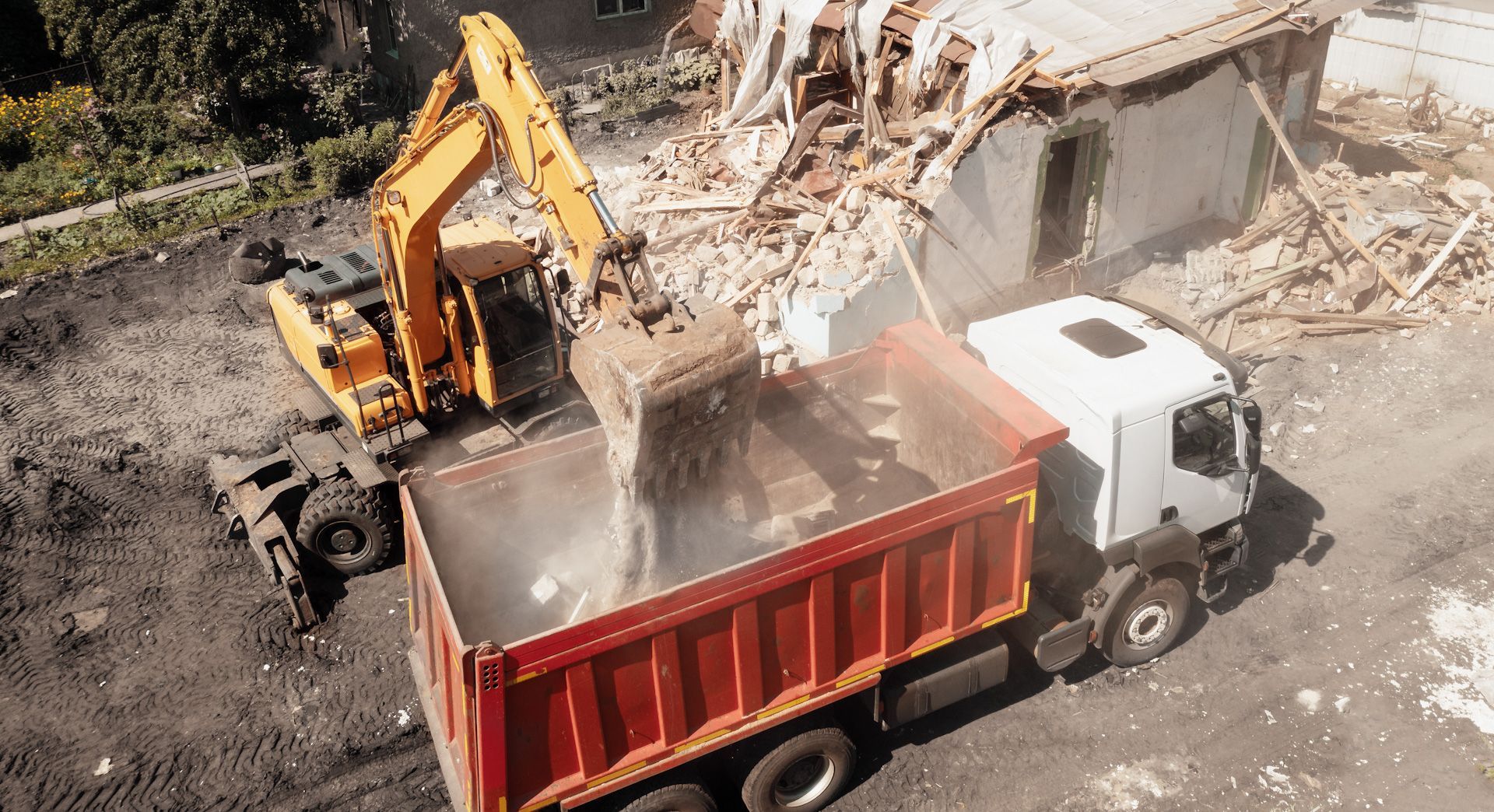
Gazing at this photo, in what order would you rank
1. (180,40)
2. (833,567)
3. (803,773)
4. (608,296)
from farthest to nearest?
(180,40) → (803,773) → (608,296) → (833,567)

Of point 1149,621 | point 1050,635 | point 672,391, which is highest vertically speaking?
point 672,391

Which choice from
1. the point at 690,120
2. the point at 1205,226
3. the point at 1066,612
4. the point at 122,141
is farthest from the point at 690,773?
the point at 122,141

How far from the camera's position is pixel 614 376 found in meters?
6.36

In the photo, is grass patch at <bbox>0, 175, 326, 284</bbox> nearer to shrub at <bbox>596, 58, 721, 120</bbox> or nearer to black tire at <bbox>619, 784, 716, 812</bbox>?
shrub at <bbox>596, 58, 721, 120</bbox>

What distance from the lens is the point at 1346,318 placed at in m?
13.0

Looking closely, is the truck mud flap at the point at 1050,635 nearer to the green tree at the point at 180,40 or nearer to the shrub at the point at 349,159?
the shrub at the point at 349,159

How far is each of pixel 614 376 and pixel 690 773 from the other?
8.69 feet

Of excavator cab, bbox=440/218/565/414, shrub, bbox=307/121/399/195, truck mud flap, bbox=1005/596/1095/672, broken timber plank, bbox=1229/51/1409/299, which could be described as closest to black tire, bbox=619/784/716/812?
truck mud flap, bbox=1005/596/1095/672

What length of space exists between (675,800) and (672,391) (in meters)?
2.64

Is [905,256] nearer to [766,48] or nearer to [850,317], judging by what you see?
[850,317]

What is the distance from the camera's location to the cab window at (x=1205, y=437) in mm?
7730

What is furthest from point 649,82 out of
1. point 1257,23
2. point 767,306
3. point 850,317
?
point 1257,23

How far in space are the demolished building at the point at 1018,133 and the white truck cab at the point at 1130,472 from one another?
4106mm

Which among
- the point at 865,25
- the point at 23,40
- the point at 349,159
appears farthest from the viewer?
the point at 23,40
